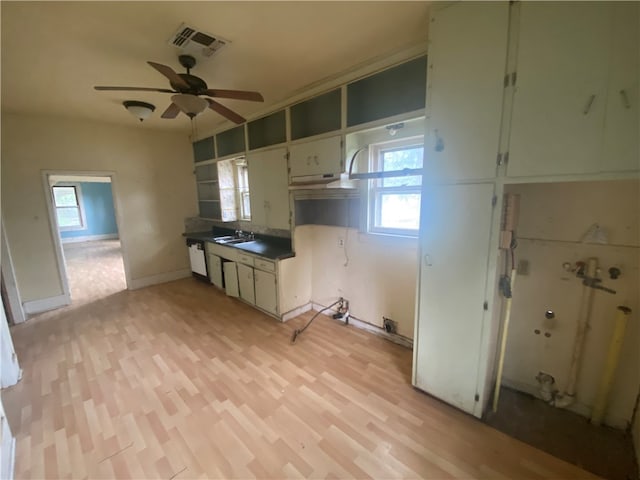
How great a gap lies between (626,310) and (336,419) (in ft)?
6.46

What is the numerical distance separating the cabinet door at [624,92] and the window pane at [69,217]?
42.2ft

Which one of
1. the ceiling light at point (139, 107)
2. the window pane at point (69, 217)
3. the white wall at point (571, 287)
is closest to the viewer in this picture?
the white wall at point (571, 287)

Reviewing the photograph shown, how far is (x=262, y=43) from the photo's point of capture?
2.02 metres

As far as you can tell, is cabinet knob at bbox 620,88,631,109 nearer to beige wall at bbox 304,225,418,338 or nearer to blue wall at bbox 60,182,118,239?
beige wall at bbox 304,225,418,338

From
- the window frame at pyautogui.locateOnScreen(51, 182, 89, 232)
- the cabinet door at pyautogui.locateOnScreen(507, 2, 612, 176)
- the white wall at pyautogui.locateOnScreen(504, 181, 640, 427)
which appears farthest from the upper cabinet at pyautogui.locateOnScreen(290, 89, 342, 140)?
the window frame at pyautogui.locateOnScreen(51, 182, 89, 232)

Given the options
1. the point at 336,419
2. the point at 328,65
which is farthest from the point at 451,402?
the point at 328,65

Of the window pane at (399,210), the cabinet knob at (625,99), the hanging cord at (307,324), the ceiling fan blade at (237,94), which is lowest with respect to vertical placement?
the hanging cord at (307,324)

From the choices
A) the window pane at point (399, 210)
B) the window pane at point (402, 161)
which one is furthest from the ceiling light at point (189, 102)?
the window pane at point (399, 210)

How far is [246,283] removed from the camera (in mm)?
3623

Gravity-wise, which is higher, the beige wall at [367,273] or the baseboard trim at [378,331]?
the beige wall at [367,273]

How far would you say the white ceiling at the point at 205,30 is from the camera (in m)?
1.65

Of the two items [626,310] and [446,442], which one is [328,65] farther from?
[446,442]

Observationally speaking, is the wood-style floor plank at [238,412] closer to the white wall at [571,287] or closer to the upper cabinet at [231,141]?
the white wall at [571,287]

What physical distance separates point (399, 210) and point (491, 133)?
1.19 meters
